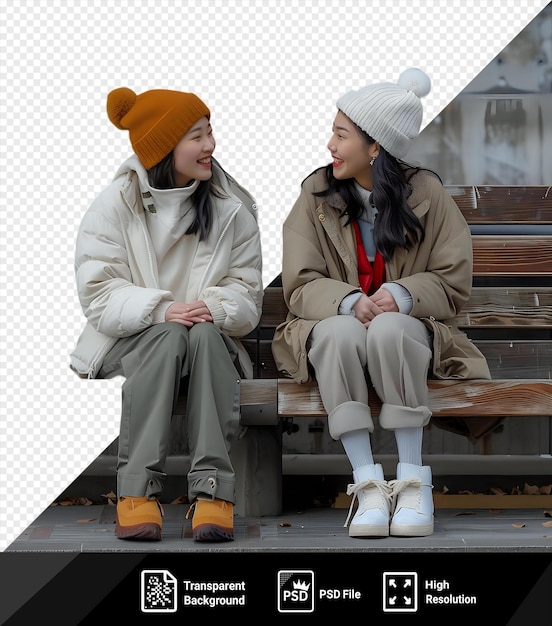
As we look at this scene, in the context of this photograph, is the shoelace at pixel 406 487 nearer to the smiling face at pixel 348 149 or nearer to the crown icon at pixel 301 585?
the crown icon at pixel 301 585

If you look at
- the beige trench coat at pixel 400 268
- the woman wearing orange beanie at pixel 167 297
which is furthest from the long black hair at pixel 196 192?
the beige trench coat at pixel 400 268

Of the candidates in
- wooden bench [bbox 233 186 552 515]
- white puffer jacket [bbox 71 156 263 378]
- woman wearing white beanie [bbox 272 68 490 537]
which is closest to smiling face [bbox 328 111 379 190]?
woman wearing white beanie [bbox 272 68 490 537]

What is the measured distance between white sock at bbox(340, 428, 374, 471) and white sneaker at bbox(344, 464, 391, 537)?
0.02 meters

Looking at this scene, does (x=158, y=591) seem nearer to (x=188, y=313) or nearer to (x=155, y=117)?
(x=188, y=313)

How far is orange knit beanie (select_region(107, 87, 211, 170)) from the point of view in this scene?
14.3 ft

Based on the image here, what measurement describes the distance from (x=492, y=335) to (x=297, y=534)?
1546 mm

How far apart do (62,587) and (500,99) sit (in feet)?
9.53

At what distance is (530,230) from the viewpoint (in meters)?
5.35

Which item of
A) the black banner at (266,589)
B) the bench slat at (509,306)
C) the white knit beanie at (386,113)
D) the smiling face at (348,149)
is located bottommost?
the black banner at (266,589)

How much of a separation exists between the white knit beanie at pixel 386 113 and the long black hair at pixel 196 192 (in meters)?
0.53

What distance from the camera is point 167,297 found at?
14.1 ft

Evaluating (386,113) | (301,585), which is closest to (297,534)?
(301,585)

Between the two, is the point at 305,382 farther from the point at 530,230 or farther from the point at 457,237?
the point at 530,230

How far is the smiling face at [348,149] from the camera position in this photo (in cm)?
447
